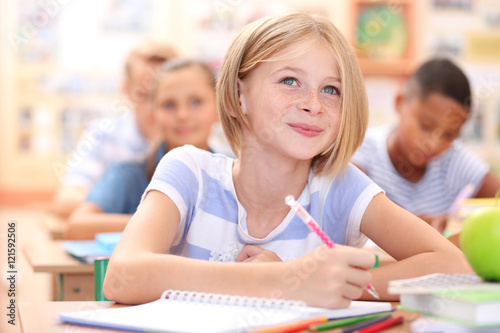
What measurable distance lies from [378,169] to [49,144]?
2498 mm

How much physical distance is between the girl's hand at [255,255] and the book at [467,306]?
1.17 ft

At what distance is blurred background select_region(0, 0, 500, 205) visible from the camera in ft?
13.7

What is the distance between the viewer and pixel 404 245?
1.11 metres

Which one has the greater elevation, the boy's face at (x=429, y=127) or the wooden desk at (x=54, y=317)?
the boy's face at (x=429, y=127)

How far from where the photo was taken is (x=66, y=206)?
2.82 metres

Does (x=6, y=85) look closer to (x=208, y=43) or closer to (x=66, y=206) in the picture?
(x=208, y=43)

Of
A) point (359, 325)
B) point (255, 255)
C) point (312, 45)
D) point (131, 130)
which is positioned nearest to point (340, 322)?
point (359, 325)

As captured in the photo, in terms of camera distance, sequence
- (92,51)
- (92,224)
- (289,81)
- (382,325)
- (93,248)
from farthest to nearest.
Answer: (92,51)
(92,224)
(93,248)
(289,81)
(382,325)

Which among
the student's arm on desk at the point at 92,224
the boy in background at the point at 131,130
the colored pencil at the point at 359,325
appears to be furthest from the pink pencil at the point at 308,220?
the boy in background at the point at 131,130

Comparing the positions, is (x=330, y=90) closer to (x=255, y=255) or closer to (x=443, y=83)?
(x=255, y=255)

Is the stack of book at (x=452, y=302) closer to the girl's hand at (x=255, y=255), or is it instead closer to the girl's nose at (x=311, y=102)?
the girl's hand at (x=255, y=255)

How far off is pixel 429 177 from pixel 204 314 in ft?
5.91

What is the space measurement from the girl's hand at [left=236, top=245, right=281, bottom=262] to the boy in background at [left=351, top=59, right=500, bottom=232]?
4.28 ft

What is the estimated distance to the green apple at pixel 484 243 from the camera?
0.78 m
